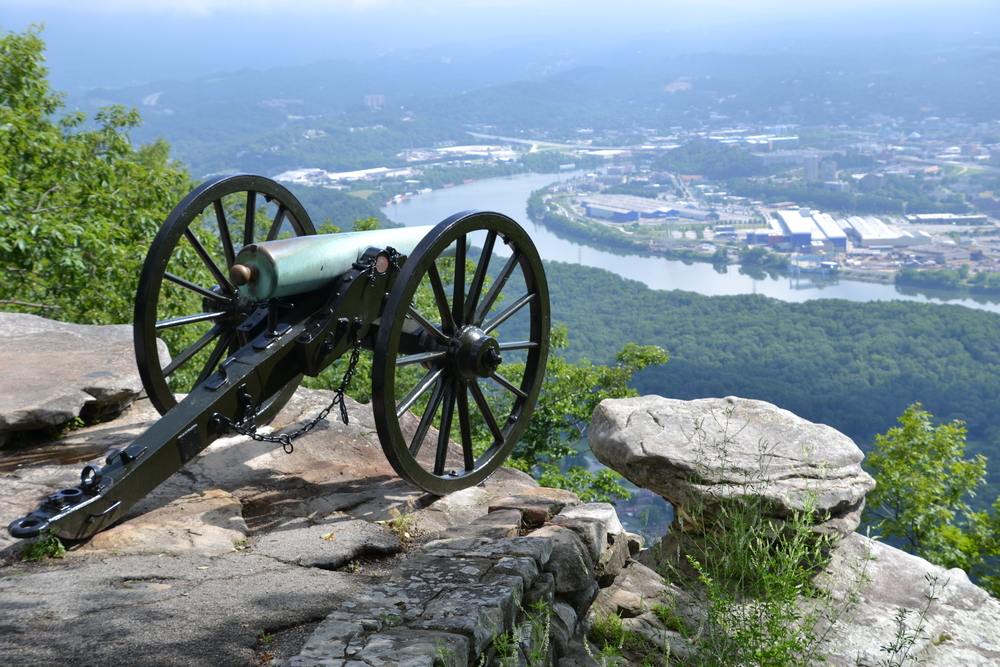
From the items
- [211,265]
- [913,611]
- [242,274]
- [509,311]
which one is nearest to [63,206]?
[211,265]

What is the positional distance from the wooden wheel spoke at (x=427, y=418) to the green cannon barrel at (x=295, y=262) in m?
0.79

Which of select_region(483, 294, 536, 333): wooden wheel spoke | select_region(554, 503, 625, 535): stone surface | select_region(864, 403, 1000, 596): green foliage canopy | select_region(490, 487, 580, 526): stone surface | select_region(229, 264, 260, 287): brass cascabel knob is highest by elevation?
select_region(229, 264, 260, 287): brass cascabel knob

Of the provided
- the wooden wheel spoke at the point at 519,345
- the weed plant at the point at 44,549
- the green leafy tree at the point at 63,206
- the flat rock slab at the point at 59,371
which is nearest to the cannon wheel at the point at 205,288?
the flat rock slab at the point at 59,371

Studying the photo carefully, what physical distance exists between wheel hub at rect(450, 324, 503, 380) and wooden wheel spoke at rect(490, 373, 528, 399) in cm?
11

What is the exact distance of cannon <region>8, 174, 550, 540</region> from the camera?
3.31 m

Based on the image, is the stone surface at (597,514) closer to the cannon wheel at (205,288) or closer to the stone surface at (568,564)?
the stone surface at (568,564)

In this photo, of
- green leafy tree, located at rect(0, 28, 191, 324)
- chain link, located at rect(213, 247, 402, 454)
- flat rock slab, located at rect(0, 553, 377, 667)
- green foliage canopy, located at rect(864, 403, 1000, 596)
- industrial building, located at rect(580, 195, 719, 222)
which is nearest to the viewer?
flat rock slab, located at rect(0, 553, 377, 667)

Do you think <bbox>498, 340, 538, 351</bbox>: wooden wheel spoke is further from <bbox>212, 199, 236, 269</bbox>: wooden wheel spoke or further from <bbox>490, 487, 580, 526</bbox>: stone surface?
<bbox>212, 199, 236, 269</bbox>: wooden wheel spoke

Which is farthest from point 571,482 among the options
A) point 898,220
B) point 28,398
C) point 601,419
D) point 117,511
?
point 898,220

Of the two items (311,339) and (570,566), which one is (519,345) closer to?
(311,339)

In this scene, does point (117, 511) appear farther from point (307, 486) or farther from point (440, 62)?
point (440, 62)

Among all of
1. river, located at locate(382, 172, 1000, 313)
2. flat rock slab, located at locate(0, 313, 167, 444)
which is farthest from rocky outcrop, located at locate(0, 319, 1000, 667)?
river, located at locate(382, 172, 1000, 313)

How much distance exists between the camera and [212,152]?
261ft

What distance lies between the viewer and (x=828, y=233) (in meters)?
59.4
